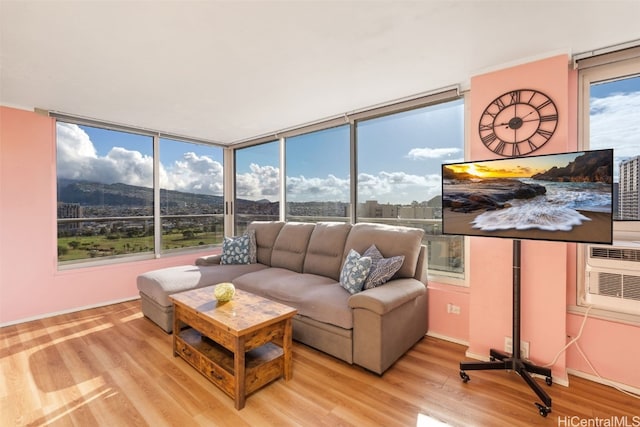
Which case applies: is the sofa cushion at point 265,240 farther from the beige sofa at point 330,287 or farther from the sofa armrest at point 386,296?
the sofa armrest at point 386,296

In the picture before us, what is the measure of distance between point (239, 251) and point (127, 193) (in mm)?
2027

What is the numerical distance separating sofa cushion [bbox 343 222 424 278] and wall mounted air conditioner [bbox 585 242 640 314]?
1260 mm

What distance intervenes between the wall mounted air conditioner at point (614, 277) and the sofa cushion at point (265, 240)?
3.28 metres

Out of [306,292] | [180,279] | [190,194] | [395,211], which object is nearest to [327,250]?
[306,292]

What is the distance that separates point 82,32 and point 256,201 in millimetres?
3684

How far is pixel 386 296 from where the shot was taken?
7.53 feet

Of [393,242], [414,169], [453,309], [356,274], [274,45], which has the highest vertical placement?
[274,45]

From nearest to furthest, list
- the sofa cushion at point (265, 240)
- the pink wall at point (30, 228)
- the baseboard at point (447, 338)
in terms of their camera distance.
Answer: the baseboard at point (447, 338) → the pink wall at point (30, 228) → the sofa cushion at point (265, 240)

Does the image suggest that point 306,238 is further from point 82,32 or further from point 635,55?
point 635,55

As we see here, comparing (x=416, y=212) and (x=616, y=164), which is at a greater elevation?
(x=616, y=164)

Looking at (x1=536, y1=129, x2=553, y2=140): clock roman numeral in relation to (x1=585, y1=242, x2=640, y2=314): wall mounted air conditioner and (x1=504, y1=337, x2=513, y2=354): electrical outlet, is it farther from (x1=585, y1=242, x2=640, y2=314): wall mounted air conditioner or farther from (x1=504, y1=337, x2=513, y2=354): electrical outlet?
(x1=504, y1=337, x2=513, y2=354): electrical outlet

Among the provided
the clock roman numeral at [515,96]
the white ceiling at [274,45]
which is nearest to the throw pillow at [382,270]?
the clock roman numeral at [515,96]

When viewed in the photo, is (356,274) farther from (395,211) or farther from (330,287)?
(395,211)

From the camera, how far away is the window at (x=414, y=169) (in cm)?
313
